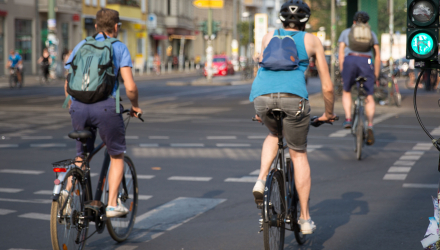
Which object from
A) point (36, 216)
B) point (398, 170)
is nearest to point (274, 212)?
point (36, 216)

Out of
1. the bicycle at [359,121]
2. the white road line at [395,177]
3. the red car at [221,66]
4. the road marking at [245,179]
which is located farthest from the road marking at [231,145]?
the red car at [221,66]

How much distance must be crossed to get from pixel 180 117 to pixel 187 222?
10.5m

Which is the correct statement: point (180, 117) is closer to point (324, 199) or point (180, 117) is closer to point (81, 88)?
point (324, 199)

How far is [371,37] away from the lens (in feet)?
33.1

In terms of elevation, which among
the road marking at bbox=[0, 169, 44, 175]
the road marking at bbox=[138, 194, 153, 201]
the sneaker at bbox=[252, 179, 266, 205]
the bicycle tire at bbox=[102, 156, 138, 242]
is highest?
the sneaker at bbox=[252, 179, 266, 205]

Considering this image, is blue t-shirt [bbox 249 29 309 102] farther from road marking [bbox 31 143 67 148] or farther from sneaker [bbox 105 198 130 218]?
road marking [bbox 31 143 67 148]

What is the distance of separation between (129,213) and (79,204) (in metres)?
0.88

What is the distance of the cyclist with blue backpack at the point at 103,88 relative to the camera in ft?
15.5

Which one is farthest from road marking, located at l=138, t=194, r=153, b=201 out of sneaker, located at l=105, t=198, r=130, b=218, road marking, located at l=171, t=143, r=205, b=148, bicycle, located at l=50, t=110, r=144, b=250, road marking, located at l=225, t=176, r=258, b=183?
road marking, located at l=171, t=143, r=205, b=148

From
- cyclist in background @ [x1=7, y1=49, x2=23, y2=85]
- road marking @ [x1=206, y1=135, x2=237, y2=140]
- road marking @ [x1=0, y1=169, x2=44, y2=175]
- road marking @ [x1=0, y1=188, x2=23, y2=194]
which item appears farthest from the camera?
cyclist in background @ [x1=7, y1=49, x2=23, y2=85]

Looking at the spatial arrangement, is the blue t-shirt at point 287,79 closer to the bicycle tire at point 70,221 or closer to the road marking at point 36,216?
the bicycle tire at point 70,221

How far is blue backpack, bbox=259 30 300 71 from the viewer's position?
450 cm

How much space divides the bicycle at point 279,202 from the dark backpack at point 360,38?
18.2ft

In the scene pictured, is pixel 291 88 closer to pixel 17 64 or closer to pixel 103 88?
pixel 103 88
